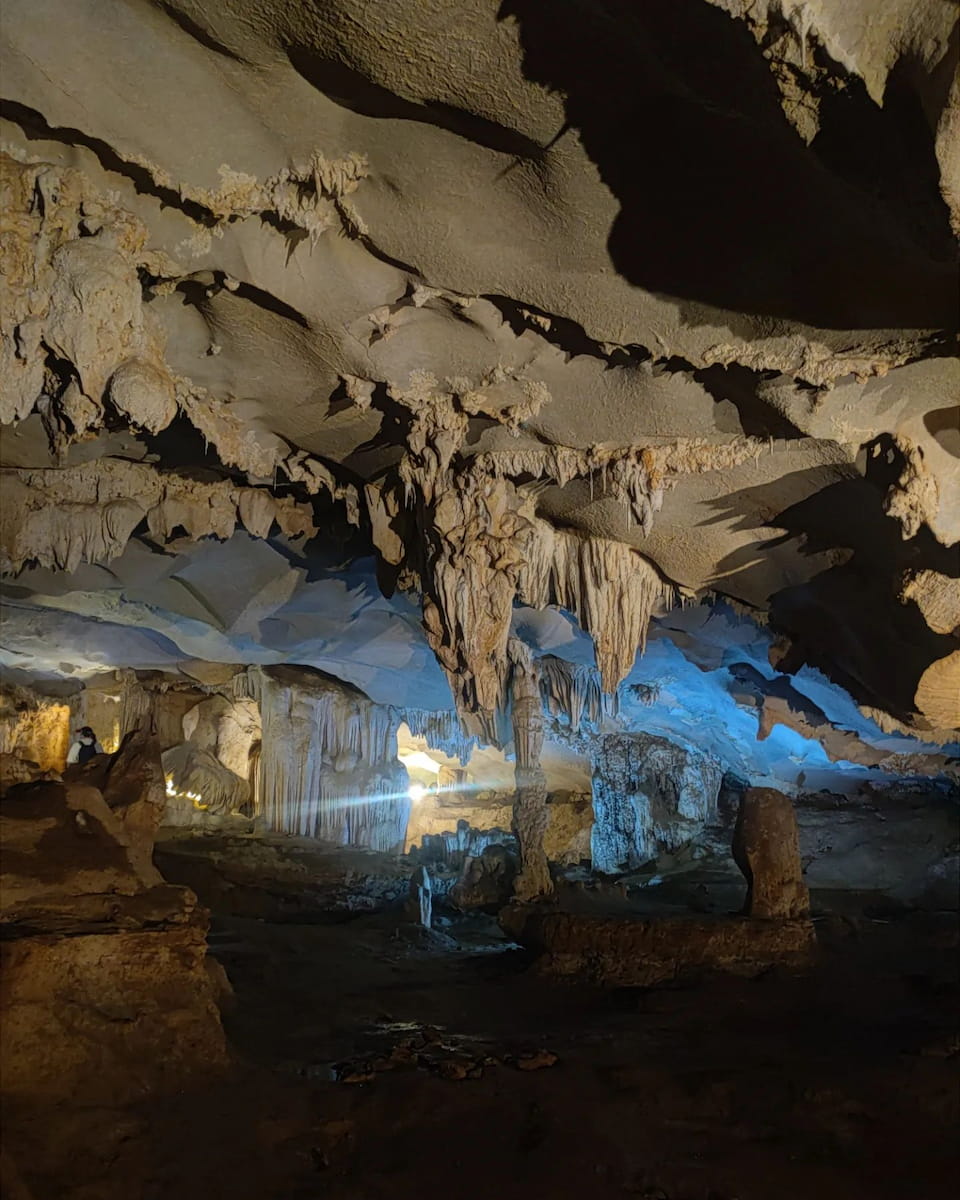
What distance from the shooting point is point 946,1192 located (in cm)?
415

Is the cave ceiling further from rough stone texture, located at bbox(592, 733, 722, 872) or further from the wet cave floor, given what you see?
rough stone texture, located at bbox(592, 733, 722, 872)

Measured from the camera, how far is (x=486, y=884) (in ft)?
44.1

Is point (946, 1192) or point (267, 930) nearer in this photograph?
point (946, 1192)

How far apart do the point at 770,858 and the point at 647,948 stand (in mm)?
2022

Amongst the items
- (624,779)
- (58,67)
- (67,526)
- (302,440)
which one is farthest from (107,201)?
(624,779)

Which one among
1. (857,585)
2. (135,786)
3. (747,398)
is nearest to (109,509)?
(135,786)

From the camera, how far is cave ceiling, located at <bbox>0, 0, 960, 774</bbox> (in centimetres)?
308

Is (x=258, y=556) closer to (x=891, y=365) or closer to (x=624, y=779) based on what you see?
(x=891, y=365)

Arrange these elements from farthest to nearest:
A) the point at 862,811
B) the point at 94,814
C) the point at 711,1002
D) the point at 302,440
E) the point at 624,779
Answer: the point at 624,779
the point at 862,811
the point at 711,1002
the point at 302,440
the point at 94,814

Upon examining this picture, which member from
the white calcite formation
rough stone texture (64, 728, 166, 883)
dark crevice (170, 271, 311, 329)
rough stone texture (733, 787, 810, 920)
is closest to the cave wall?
the white calcite formation

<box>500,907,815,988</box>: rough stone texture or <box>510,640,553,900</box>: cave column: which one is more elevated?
<box>510,640,553,900</box>: cave column

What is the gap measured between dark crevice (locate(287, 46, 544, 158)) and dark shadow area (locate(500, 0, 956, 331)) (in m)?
0.31

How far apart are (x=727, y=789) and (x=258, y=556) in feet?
42.1

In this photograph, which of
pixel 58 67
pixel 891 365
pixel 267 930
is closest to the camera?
pixel 58 67
